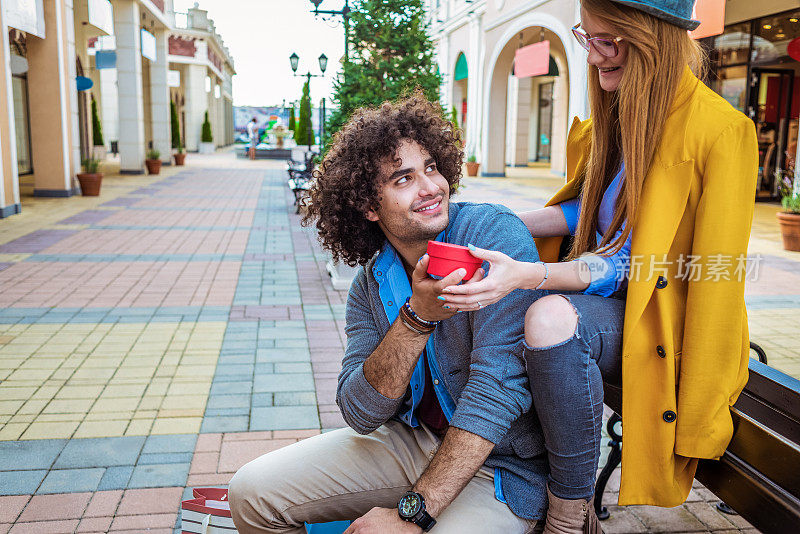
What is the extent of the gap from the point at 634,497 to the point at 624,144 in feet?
2.92

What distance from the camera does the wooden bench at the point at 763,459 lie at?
1570mm

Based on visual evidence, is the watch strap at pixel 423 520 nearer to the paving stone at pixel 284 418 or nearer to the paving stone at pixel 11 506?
the paving stone at pixel 11 506

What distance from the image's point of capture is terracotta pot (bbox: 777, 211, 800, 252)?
8883mm

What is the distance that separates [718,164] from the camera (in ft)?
5.20

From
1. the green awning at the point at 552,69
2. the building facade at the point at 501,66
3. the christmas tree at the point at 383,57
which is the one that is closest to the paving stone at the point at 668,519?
the christmas tree at the point at 383,57

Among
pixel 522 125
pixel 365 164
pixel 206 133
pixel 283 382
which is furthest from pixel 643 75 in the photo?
pixel 206 133

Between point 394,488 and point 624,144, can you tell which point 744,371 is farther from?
point 394,488

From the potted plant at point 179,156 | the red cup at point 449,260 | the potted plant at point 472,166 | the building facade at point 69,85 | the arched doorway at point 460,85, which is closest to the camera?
the red cup at point 449,260

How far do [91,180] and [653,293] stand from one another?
605 inches

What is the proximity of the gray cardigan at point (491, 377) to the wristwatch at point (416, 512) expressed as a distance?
0.20m

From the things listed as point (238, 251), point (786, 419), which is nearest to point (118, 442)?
point (786, 419)

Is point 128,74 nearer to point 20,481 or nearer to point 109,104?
point 20,481

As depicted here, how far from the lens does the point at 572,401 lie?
62.9 inches

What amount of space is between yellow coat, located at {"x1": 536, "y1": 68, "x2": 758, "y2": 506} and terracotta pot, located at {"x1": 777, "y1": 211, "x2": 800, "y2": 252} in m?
8.26
